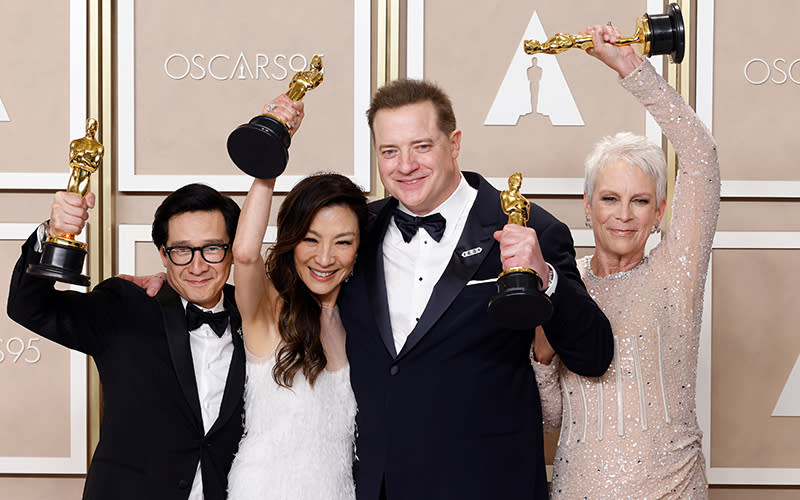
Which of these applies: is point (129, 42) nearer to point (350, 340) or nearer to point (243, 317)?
point (243, 317)

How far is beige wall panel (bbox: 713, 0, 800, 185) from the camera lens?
10.1 ft

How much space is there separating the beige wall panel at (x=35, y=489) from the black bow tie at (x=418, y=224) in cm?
185

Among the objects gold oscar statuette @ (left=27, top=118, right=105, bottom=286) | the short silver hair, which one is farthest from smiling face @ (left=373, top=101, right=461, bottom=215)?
gold oscar statuette @ (left=27, top=118, right=105, bottom=286)

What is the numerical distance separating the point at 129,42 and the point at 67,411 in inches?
60.2

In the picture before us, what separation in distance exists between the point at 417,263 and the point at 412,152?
1.10ft

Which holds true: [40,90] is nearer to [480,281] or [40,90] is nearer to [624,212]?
[480,281]

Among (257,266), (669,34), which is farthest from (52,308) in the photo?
(669,34)

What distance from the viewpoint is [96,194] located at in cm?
306

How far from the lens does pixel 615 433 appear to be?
7.07ft

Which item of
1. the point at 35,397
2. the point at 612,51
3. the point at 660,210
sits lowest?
the point at 35,397

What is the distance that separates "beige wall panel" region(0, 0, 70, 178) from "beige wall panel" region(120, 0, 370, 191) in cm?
28

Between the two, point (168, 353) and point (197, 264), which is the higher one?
point (197, 264)

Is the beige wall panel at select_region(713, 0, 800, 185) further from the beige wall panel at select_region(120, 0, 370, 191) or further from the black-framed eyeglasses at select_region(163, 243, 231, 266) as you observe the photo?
the black-framed eyeglasses at select_region(163, 243, 231, 266)

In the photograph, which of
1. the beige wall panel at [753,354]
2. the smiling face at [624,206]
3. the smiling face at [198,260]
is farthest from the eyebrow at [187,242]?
the beige wall panel at [753,354]
